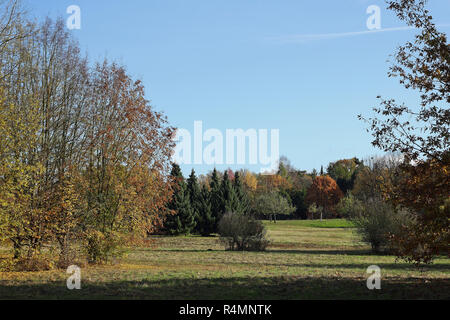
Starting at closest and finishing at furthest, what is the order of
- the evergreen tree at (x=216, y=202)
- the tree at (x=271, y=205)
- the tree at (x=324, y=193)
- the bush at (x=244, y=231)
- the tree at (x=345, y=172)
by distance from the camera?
the bush at (x=244, y=231) < the evergreen tree at (x=216, y=202) < the tree at (x=271, y=205) < the tree at (x=324, y=193) < the tree at (x=345, y=172)

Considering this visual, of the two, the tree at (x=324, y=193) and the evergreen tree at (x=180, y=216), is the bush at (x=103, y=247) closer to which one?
the evergreen tree at (x=180, y=216)

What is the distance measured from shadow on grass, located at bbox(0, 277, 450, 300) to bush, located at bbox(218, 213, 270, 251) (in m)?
17.0

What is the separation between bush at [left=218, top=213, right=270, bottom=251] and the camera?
2925 cm

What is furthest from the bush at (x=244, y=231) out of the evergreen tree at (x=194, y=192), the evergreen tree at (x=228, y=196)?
the evergreen tree at (x=228, y=196)

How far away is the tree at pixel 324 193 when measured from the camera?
8269 cm

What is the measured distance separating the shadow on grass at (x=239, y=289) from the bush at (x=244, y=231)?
16979 mm

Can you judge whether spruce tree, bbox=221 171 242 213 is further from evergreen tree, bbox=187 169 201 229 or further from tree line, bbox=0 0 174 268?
tree line, bbox=0 0 174 268

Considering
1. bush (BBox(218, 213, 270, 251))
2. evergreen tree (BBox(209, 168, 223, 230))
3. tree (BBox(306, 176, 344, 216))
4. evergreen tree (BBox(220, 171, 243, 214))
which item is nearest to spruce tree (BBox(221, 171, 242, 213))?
evergreen tree (BBox(220, 171, 243, 214))

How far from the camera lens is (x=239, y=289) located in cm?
1048

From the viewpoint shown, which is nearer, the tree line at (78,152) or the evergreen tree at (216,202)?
the tree line at (78,152)

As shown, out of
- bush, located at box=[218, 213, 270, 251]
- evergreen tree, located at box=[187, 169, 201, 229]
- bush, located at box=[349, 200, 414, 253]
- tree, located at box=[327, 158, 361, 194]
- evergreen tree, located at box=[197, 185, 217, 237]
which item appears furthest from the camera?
tree, located at box=[327, 158, 361, 194]

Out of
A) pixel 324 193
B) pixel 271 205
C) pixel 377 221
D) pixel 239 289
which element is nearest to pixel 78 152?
pixel 239 289

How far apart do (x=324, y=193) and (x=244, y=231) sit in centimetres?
5599

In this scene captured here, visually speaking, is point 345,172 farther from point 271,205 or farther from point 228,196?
point 228,196
